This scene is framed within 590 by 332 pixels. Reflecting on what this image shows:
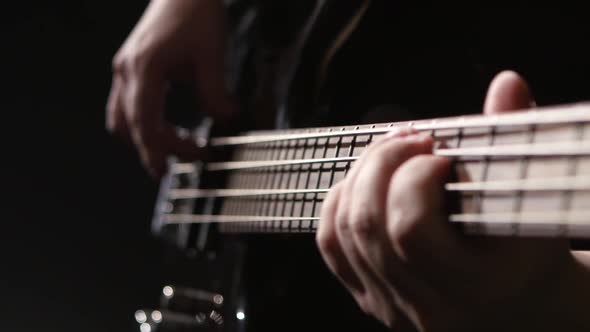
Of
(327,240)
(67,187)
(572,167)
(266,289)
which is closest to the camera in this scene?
(572,167)

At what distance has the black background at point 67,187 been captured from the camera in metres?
1.61

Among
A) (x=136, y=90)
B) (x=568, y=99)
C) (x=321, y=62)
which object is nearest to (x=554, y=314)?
(x=568, y=99)

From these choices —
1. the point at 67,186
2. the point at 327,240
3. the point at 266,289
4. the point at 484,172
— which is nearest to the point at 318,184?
the point at 327,240

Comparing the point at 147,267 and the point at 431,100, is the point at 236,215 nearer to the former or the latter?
the point at 431,100

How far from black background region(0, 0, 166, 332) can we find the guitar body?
0.67 metres

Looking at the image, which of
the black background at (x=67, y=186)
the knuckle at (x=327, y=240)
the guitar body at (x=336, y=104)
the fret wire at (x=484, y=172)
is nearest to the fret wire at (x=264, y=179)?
the guitar body at (x=336, y=104)

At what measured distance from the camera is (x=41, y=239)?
163 centimetres

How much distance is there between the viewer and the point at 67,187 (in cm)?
165

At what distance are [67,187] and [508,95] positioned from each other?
1435 mm

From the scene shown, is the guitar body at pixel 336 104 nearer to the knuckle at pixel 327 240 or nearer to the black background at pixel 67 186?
the knuckle at pixel 327 240

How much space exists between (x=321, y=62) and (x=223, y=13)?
40cm

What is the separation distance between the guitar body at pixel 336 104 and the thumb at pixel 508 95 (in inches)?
4.5

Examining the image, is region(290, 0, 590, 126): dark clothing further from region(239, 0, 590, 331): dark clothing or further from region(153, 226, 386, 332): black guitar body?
region(153, 226, 386, 332): black guitar body

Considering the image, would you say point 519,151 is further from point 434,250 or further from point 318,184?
point 318,184
